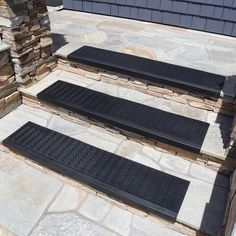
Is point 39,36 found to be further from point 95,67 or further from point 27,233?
point 27,233

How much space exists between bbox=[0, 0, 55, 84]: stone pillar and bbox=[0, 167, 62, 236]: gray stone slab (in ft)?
3.61

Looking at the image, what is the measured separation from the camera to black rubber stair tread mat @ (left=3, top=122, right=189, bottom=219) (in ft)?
7.11

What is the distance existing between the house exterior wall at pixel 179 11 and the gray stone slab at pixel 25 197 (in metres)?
3.32

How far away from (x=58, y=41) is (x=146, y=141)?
2028 millimetres

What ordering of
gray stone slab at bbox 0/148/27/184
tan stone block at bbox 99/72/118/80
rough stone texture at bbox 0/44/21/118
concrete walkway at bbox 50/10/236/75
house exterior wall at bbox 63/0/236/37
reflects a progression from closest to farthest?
gray stone slab at bbox 0/148/27/184 → rough stone texture at bbox 0/44/21/118 → tan stone block at bbox 99/72/118/80 → concrete walkway at bbox 50/10/236/75 → house exterior wall at bbox 63/0/236/37

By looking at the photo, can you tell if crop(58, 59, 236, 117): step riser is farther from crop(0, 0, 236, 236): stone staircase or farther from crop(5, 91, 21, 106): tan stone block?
crop(5, 91, 21, 106): tan stone block

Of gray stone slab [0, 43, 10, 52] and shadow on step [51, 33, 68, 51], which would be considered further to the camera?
shadow on step [51, 33, 68, 51]

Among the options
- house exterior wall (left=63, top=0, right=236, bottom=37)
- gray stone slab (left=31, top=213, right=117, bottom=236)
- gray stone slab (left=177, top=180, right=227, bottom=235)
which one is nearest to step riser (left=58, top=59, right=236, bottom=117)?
gray stone slab (left=177, top=180, right=227, bottom=235)

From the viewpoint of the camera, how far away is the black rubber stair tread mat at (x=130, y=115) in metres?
2.53

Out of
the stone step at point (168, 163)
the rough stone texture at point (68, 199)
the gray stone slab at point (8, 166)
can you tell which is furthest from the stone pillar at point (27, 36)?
the rough stone texture at point (68, 199)

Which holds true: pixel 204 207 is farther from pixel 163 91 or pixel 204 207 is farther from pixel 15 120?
pixel 15 120

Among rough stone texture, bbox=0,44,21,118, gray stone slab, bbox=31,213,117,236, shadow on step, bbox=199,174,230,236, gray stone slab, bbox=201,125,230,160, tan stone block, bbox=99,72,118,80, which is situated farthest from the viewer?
tan stone block, bbox=99,72,118,80

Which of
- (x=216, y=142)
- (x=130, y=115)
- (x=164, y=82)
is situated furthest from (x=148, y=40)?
(x=216, y=142)

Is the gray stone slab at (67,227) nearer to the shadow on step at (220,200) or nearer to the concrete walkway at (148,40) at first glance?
the shadow on step at (220,200)
